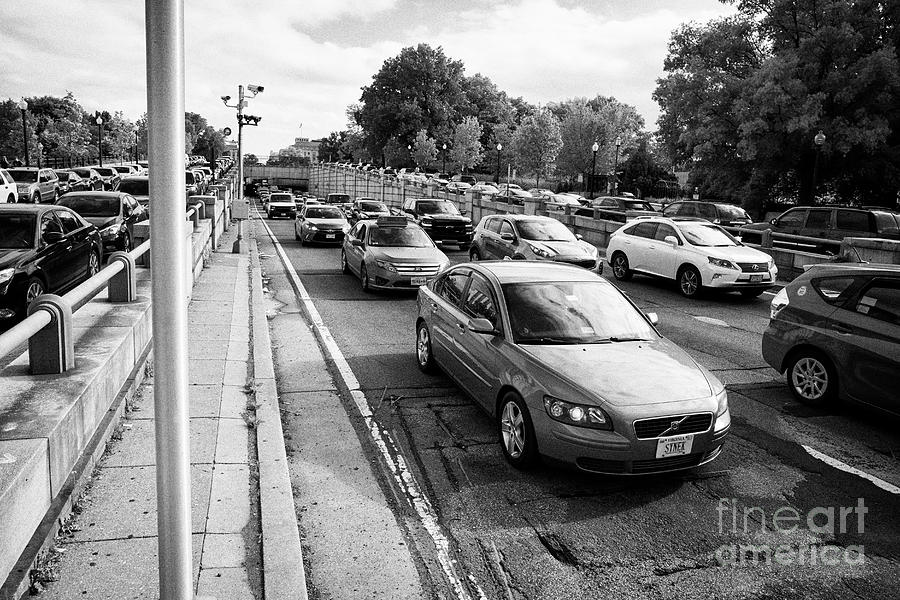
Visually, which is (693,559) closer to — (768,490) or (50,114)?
(768,490)

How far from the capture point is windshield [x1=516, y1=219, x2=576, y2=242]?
18516 millimetres

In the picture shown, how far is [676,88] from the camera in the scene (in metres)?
36.5

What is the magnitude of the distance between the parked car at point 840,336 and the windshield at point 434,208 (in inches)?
832

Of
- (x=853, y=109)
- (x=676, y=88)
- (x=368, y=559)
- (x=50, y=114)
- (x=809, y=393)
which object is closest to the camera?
(x=368, y=559)

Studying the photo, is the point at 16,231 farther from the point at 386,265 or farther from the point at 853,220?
the point at 853,220

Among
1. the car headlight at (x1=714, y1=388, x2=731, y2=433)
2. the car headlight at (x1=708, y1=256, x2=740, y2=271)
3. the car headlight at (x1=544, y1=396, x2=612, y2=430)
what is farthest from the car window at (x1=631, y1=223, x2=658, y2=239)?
the car headlight at (x1=544, y1=396, x2=612, y2=430)

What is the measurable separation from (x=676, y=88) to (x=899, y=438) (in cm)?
3214

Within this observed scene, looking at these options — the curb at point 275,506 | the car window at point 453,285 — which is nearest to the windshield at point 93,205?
the curb at point 275,506

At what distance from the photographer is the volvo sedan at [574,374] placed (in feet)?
18.7

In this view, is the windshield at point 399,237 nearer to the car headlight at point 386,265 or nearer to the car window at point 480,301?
the car headlight at point 386,265

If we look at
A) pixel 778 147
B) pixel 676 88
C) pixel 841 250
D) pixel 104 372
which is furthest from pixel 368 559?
pixel 676 88

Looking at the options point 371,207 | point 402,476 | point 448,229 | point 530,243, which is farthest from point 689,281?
point 371,207

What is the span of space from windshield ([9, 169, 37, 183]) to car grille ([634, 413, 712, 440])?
124 feet

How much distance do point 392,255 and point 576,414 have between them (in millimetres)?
10194
